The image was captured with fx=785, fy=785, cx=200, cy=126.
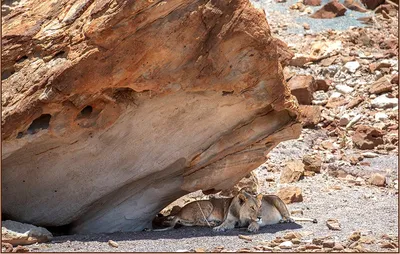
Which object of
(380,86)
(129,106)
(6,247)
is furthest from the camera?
(380,86)

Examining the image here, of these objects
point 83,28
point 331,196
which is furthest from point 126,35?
point 331,196

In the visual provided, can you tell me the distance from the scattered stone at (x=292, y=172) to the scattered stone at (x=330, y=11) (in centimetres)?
886

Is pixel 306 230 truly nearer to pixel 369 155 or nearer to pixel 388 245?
pixel 388 245

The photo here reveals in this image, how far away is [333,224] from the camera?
8727mm

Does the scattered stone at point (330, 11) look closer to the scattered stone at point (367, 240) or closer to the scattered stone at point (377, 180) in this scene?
the scattered stone at point (377, 180)

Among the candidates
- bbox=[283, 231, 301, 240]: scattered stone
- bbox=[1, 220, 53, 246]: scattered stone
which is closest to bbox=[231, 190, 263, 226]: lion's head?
bbox=[283, 231, 301, 240]: scattered stone

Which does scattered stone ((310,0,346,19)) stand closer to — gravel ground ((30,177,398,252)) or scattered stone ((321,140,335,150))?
scattered stone ((321,140,335,150))

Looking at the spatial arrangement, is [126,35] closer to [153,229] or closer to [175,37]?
[175,37]

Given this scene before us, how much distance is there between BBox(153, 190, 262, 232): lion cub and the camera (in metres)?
8.89

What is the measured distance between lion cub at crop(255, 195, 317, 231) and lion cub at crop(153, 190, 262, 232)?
5.1 inches

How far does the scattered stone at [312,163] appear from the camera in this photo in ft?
43.8

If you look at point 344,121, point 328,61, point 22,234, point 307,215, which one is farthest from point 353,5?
point 22,234

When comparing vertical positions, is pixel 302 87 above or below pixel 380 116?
above

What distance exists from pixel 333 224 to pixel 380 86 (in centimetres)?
916
